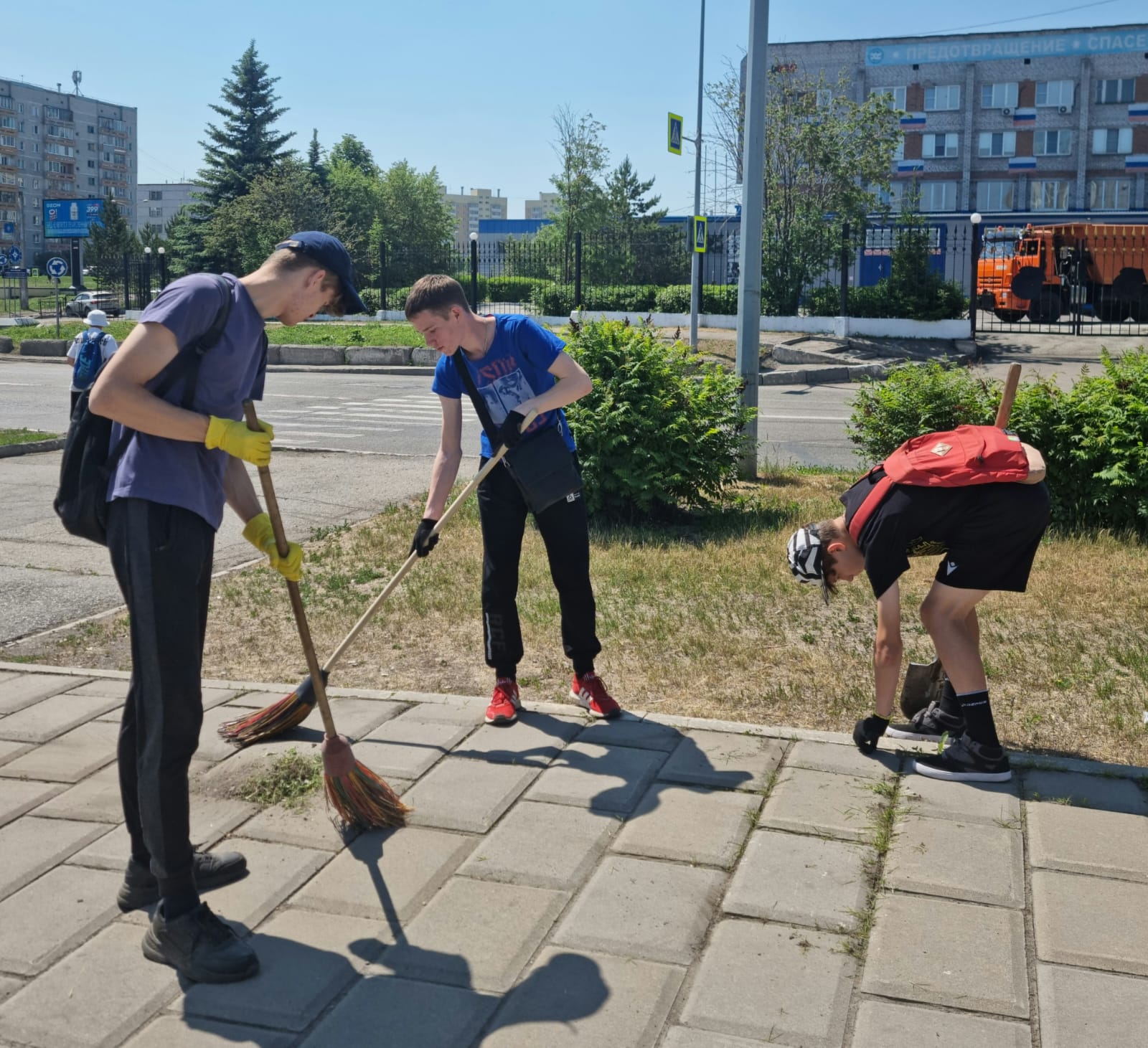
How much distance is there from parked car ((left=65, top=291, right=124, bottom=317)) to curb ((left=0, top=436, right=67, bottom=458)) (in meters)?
23.9

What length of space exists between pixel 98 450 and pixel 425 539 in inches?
66.0

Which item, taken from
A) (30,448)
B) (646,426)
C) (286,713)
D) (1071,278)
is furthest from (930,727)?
(1071,278)

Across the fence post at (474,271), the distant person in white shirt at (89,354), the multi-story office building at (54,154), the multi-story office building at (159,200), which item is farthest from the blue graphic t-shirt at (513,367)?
the multi-story office building at (159,200)

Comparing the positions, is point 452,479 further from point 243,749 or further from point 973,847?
point 973,847

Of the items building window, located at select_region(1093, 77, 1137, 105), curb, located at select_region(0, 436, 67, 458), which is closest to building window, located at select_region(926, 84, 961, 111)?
building window, located at select_region(1093, 77, 1137, 105)

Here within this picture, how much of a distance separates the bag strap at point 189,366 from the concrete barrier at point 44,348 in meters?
24.8

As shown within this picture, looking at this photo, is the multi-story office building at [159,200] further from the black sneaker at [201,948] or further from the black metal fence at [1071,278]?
the black sneaker at [201,948]

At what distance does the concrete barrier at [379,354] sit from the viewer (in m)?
22.7

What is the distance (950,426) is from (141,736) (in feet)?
20.3

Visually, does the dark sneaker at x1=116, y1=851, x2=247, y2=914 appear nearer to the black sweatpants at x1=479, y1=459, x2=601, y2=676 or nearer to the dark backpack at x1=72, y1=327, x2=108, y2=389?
the black sweatpants at x1=479, y1=459, x2=601, y2=676

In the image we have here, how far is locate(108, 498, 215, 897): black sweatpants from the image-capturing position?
301cm

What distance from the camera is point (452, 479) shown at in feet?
15.7

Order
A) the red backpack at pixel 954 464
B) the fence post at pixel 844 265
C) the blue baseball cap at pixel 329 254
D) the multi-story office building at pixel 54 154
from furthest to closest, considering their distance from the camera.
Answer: the multi-story office building at pixel 54 154 < the fence post at pixel 844 265 < the red backpack at pixel 954 464 < the blue baseball cap at pixel 329 254

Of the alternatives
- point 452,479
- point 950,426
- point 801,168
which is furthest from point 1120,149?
point 452,479
